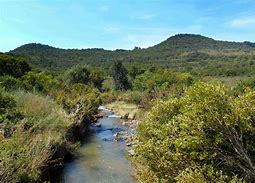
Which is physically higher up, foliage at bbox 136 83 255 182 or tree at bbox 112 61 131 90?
foliage at bbox 136 83 255 182

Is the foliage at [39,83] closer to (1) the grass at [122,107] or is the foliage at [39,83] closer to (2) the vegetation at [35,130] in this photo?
(2) the vegetation at [35,130]

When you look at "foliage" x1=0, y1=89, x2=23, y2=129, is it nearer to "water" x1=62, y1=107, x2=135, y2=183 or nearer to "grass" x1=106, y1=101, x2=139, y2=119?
"water" x1=62, y1=107, x2=135, y2=183

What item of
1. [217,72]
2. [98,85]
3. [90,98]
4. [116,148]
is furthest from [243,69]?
[116,148]

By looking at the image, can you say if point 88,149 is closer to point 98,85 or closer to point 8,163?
point 8,163

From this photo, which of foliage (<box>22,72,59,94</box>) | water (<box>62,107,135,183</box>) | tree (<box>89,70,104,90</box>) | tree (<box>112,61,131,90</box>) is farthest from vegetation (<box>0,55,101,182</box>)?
tree (<box>112,61,131,90</box>)

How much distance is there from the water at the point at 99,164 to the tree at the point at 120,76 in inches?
2370

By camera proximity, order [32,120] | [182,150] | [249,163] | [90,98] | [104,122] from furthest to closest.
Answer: [104,122] → [90,98] → [32,120] → [182,150] → [249,163]

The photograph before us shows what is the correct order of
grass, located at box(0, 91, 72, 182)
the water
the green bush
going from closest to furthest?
grass, located at box(0, 91, 72, 182) < the water < the green bush

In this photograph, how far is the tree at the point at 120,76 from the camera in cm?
10106

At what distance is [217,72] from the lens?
10394 cm

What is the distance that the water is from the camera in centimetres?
2384

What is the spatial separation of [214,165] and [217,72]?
9580 centimetres

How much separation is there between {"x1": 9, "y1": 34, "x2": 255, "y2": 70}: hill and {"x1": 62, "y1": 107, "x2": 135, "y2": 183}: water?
97130 mm

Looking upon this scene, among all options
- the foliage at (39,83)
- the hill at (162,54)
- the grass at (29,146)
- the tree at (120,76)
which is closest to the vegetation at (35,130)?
the grass at (29,146)
